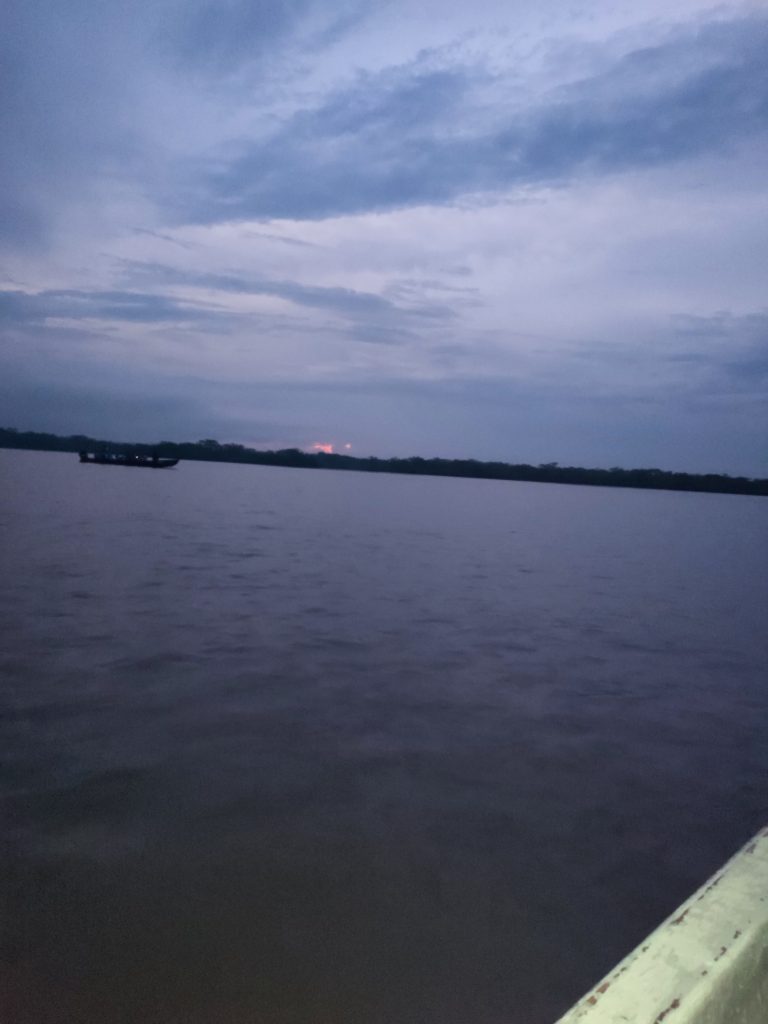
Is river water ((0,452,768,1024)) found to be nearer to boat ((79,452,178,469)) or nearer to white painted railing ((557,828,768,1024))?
white painted railing ((557,828,768,1024))

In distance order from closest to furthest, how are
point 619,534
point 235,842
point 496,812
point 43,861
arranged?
point 43,861 < point 235,842 < point 496,812 < point 619,534

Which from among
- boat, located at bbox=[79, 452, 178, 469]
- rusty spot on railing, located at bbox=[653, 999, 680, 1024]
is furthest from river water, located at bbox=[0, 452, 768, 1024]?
boat, located at bbox=[79, 452, 178, 469]

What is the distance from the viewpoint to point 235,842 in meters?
4.80

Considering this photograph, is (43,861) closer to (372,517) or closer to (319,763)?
(319,763)

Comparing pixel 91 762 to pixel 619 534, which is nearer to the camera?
pixel 91 762

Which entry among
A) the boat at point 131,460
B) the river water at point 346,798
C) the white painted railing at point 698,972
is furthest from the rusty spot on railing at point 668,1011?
the boat at point 131,460

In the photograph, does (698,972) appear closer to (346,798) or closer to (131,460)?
(346,798)

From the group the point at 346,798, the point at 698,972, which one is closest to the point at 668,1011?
the point at 698,972

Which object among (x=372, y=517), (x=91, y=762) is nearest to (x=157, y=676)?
(x=91, y=762)

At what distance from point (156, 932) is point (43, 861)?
42.9 inches

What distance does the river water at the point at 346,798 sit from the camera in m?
3.65

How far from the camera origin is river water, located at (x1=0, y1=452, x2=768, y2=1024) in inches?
144

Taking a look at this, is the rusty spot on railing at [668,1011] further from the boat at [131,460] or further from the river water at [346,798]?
the boat at [131,460]

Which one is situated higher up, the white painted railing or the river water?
the white painted railing
